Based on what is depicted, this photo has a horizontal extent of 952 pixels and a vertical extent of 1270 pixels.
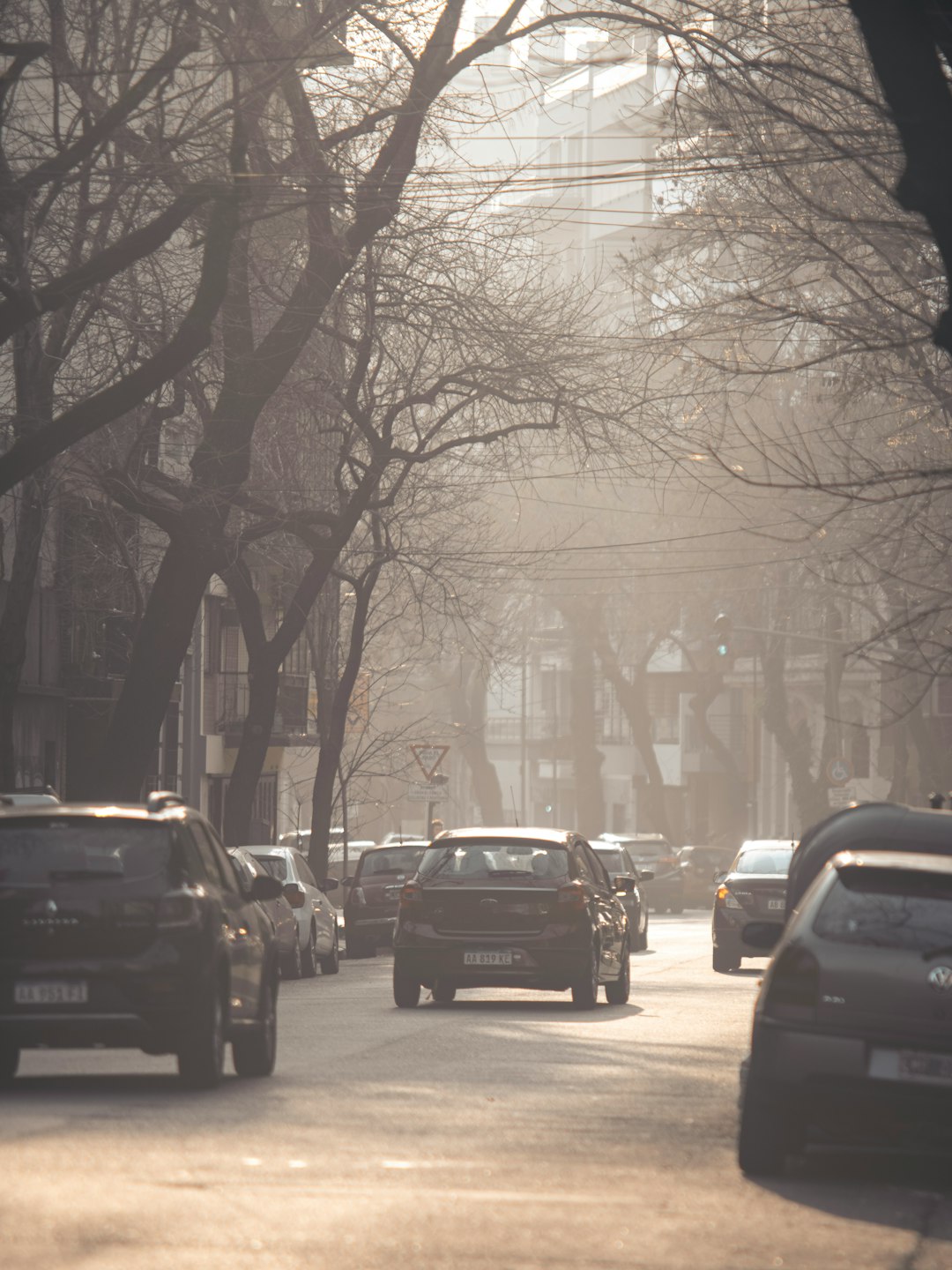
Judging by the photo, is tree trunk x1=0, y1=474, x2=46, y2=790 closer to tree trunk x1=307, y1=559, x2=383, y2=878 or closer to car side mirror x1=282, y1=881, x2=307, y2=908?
car side mirror x1=282, y1=881, x2=307, y2=908

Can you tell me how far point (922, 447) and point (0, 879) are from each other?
1533cm

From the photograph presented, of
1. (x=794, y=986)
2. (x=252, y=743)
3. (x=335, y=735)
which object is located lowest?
(x=794, y=986)

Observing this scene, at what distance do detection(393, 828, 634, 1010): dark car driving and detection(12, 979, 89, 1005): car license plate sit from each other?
7745 millimetres

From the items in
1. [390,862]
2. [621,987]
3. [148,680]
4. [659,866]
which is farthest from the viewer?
[659,866]

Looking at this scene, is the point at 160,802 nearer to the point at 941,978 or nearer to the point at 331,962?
the point at 941,978

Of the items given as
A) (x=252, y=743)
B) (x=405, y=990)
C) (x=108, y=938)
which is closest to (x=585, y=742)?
(x=252, y=743)

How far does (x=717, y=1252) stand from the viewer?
7.89m

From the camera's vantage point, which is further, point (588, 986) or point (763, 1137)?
point (588, 986)

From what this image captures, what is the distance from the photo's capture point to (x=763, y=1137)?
9.89 m

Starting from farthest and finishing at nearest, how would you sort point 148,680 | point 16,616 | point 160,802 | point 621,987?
point 16,616 → point 148,680 → point 621,987 → point 160,802

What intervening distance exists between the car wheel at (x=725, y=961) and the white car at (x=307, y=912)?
16.0 ft

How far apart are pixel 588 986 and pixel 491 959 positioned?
0.95 metres

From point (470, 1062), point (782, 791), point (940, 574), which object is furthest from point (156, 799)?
point (782, 791)

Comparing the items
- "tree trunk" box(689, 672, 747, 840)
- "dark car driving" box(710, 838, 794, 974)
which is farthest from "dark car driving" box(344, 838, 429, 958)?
"tree trunk" box(689, 672, 747, 840)
